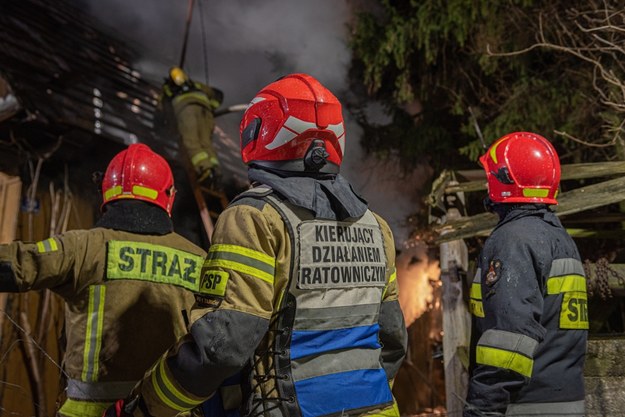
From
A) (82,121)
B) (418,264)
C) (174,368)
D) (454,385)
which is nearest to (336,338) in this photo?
(174,368)

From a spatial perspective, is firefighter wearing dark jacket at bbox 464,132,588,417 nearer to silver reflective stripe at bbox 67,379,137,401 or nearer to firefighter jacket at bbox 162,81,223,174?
silver reflective stripe at bbox 67,379,137,401

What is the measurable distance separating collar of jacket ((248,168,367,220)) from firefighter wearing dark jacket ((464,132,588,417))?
3.55 ft

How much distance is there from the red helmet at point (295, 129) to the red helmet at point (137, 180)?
1500 millimetres

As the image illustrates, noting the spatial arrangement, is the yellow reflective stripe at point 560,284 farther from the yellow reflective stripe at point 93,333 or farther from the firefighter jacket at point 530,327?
the yellow reflective stripe at point 93,333

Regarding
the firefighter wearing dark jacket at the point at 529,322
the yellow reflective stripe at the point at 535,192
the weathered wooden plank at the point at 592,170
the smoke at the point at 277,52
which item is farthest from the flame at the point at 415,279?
the firefighter wearing dark jacket at the point at 529,322

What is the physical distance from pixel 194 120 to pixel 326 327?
5622 millimetres

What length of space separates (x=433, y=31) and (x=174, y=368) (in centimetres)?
932

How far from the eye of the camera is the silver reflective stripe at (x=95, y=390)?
10.1 ft

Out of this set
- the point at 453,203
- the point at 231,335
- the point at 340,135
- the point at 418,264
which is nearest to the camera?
the point at 231,335

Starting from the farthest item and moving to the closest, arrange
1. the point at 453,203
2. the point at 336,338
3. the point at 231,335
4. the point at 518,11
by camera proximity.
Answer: the point at 518,11 → the point at 453,203 → the point at 336,338 → the point at 231,335

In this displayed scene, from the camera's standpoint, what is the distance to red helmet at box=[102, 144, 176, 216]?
11.7ft

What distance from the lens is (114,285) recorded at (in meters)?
3.20

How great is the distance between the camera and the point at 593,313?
5418 mm

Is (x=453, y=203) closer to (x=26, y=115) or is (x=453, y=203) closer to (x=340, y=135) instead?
(x=340, y=135)
